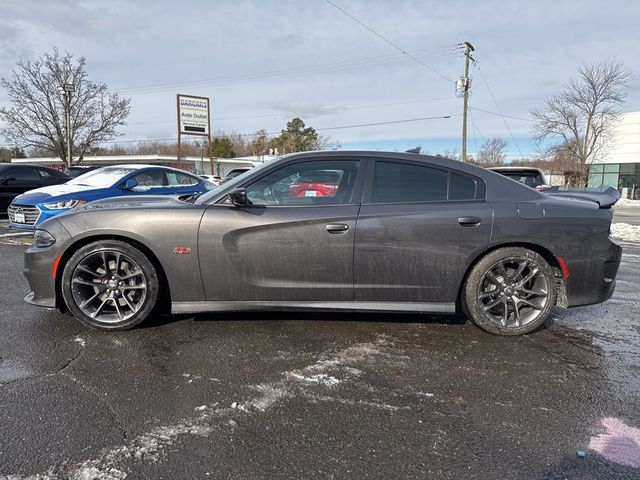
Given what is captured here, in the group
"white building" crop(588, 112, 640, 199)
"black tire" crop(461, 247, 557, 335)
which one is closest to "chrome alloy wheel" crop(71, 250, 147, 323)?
"black tire" crop(461, 247, 557, 335)

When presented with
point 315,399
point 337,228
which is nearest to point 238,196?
point 337,228

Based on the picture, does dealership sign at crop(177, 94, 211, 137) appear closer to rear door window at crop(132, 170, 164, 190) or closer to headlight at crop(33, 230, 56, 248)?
rear door window at crop(132, 170, 164, 190)

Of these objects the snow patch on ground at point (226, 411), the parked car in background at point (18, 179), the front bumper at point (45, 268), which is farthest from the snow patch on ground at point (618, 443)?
the parked car in background at point (18, 179)

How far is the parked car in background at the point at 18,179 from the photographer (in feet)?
36.2

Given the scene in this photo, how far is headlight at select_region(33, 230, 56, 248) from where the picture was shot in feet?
11.4

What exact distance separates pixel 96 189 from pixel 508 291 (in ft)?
23.7

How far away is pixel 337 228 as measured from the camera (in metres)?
3.36

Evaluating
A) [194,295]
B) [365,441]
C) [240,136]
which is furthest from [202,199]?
[240,136]

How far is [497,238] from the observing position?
3.45m

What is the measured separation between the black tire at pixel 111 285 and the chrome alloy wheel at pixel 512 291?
2.79 metres

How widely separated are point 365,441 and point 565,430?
1.12 meters

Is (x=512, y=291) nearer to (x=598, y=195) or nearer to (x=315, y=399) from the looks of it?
(x=598, y=195)

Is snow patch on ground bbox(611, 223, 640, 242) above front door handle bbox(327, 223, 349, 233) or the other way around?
the other way around

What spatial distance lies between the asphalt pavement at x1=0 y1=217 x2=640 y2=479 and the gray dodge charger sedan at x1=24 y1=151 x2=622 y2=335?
0.30 meters
